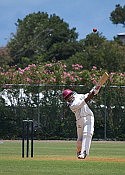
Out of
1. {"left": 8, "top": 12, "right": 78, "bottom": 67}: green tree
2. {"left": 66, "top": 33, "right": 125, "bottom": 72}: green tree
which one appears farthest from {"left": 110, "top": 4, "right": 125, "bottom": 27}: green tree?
{"left": 66, "top": 33, "right": 125, "bottom": 72}: green tree

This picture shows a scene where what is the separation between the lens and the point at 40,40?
96.8 meters

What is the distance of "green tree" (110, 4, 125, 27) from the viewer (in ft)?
322

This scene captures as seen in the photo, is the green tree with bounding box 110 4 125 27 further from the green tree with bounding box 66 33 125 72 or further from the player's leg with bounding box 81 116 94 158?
the player's leg with bounding box 81 116 94 158

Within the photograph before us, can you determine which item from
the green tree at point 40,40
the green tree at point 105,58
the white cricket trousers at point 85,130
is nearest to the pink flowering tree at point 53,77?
the white cricket trousers at point 85,130

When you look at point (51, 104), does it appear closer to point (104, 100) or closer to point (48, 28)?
point (104, 100)

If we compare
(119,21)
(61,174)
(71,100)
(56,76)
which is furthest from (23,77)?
(119,21)

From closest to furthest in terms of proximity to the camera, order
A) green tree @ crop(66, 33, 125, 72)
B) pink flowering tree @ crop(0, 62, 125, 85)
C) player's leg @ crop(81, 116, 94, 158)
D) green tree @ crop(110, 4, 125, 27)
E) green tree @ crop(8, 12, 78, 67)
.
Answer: player's leg @ crop(81, 116, 94, 158) < pink flowering tree @ crop(0, 62, 125, 85) < green tree @ crop(66, 33, 125, 72) < green tree @ crop(8, 12, 78, 67) < green tree @ crop(110, 4, 125, 27)

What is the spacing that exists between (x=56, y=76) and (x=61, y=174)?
93.2 feet

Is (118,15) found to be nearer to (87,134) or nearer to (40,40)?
(40,40)

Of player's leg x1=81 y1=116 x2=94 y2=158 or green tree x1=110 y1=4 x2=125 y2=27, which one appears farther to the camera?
green tree x1=110 y1=4 x2=125 y2=27

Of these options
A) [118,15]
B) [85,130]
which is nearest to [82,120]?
[85,130]

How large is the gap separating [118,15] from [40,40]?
424 inches

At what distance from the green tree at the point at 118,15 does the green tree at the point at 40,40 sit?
5.25m

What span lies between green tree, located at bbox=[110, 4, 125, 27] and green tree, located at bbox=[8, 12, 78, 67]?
17.2ft
